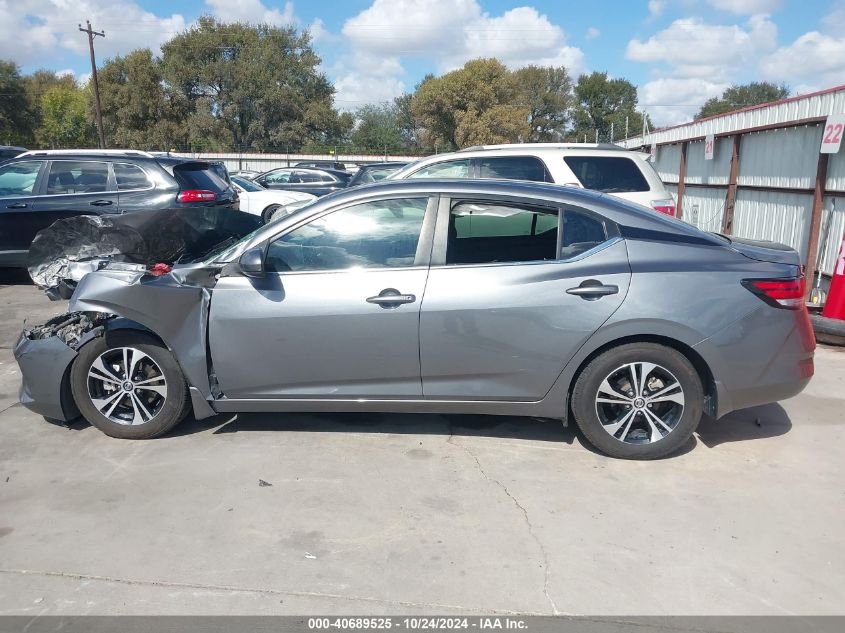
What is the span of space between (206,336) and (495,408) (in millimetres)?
1885

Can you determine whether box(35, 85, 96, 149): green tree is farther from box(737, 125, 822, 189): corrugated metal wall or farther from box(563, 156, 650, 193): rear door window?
box(563, 156, 650, 193): rear door window

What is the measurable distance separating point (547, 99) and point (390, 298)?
80.7 metres

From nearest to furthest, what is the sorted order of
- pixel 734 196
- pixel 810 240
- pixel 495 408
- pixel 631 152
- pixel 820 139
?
pixel 495 408, pixel 631 152, pixel 810 240, pixel 820 139, pixel 734 196

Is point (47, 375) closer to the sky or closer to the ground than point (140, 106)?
closer to the ground

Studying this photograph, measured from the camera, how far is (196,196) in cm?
904

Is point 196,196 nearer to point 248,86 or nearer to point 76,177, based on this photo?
point 76,177

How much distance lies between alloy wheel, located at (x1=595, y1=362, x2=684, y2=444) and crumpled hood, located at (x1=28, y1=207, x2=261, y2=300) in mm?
2979

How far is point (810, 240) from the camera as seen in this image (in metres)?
8.74

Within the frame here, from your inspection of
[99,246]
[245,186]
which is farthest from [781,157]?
[245,186]

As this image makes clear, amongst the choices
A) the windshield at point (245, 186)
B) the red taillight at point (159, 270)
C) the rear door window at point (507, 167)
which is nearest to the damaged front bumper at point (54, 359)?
the red taillight at point (159, 270)

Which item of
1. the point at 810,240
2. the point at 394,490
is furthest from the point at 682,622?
the point at 810,240

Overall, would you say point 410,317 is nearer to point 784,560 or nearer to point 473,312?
point 473,312

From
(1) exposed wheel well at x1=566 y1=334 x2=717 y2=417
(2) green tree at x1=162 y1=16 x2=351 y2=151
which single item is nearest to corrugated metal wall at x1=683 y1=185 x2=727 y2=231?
(1) exposed wheel well at x1=566 y1=334 x2=717 y2=417

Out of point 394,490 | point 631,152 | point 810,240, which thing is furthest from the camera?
point 810,240
